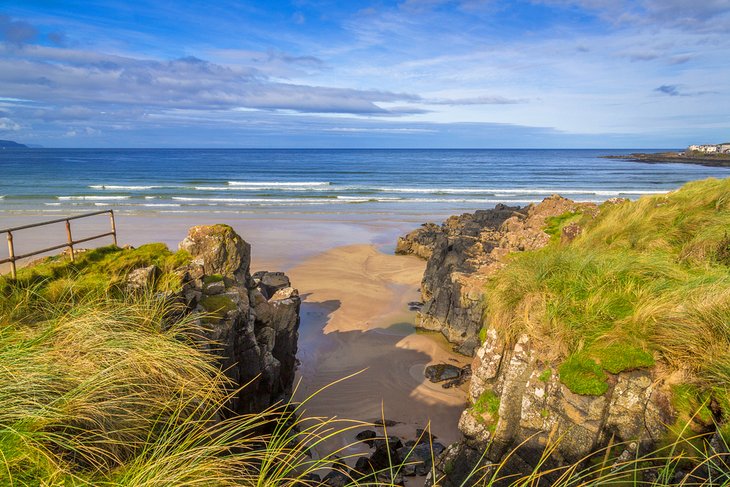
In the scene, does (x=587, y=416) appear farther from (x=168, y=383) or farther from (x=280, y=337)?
(x=280, y=337)

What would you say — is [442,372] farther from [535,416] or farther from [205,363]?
[205,363]

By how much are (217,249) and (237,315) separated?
9.23 ft

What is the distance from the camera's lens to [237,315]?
26.4 feet

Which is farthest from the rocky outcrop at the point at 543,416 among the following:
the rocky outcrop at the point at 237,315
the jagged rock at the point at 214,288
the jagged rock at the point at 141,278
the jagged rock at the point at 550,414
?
the jagged rock at the point at 141,278

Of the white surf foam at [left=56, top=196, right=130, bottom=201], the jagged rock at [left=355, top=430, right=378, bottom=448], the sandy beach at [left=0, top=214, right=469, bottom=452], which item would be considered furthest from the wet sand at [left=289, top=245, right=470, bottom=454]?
the white surf foam at [left=56, top=196, right=130, bottom=201]

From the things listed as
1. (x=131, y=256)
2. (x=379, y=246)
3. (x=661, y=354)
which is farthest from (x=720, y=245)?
(x=379, y=246)

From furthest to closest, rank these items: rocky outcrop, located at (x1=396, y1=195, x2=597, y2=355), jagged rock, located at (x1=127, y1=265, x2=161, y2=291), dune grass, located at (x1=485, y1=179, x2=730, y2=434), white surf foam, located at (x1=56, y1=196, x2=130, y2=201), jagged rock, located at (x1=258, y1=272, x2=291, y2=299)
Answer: white surf foam, located at (x1=56, y1=196, x2=130, y2=201)
jagged rock, located at (x1=258, y1=272, x2=291, y2=299)
rocky outcrop, located at (x1=396, y1=195, x2=597, y2=355)
jagged rock, located at (x1=127, y1=265, x2=161, y2=291)
dune grass, located at (x1=485, y1=179, x2=730, y2=434)

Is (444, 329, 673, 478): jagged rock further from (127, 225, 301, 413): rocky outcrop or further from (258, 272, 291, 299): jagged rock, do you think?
(258, 272, 291, 299): jagged rock

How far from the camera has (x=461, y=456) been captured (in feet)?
22.4

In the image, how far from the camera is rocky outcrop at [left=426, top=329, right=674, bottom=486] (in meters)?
5.34

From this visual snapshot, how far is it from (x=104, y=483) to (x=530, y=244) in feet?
43.4

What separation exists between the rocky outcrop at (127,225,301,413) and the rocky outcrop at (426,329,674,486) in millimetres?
3446

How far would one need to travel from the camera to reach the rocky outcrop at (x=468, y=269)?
42.0 feet

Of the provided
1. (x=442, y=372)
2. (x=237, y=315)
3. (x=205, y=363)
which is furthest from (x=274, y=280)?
(x=205, y=363)
